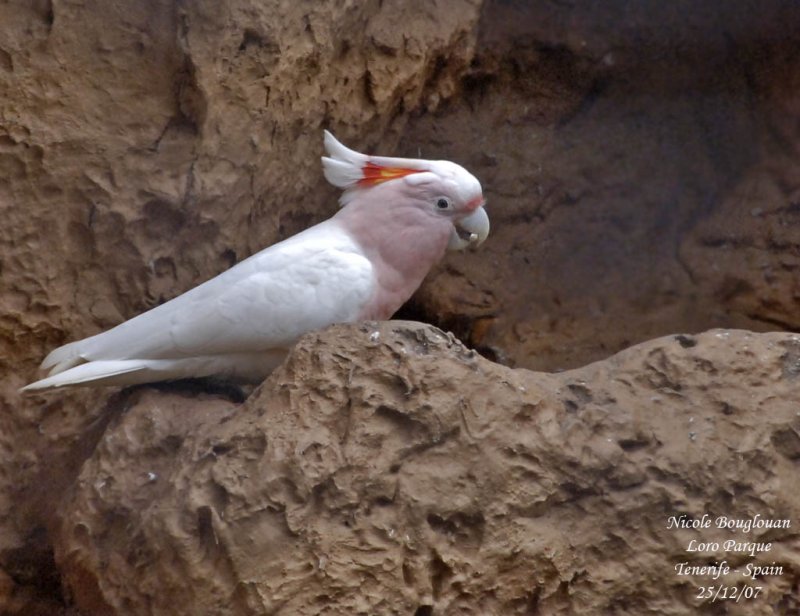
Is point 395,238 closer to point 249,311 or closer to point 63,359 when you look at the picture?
point 249,311

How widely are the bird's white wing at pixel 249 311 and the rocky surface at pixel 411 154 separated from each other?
227mm

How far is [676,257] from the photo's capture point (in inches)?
202

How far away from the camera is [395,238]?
13.1 ft

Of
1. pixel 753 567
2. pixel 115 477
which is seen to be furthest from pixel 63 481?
pixel 753 567

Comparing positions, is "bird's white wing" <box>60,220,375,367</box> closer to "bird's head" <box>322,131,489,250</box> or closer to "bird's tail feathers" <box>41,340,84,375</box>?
"bird's tail feathers" <box>41,340,84,375</box>

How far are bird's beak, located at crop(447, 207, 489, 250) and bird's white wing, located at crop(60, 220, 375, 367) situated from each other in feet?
1.59

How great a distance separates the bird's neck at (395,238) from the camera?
4.00 metres

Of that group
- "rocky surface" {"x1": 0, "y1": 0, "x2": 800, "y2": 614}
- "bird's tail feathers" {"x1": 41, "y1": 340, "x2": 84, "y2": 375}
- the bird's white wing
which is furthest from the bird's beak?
"bird's tail feathers" {"x1": 41, "y1": 340, "x2": 84, "y2": 375}

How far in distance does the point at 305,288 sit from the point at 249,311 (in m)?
0.20

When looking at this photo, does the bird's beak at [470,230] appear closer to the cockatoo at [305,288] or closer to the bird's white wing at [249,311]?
the cockatoo at [305,288]

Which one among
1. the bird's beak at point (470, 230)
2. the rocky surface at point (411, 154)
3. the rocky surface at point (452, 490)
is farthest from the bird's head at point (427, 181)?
the rocky surface at point (452, 490)

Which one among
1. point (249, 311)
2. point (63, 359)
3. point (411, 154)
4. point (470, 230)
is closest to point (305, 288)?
point (249, 311)

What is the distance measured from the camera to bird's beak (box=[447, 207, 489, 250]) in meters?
4.11

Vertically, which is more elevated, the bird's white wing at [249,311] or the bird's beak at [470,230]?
the bird's beak at [470,230]
